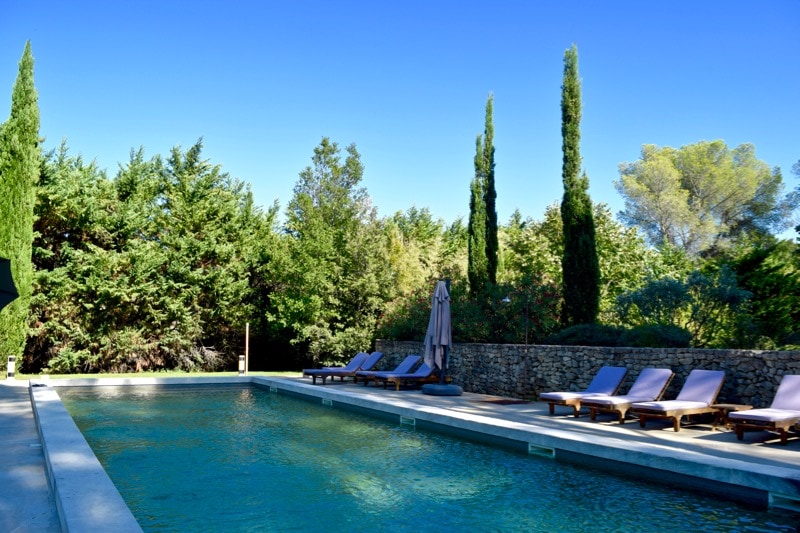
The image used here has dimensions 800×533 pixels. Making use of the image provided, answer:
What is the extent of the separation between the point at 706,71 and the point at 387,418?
20.2 m

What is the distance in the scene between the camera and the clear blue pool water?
5.07 m

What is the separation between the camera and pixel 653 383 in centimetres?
966

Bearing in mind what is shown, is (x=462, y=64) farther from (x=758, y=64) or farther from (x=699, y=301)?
(x=758, y=64)

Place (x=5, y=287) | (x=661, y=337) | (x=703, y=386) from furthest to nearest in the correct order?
(x=661, y=337) → (x=703, y=386) → (x=5, y=287)

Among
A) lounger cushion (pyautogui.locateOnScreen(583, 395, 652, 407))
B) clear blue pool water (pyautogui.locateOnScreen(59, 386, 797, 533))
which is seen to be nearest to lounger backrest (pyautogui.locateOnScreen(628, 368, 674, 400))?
lounger cushion (pyautogui.locateOnScreen(583, 395, 652, 407))

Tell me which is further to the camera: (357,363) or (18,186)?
(18,186)

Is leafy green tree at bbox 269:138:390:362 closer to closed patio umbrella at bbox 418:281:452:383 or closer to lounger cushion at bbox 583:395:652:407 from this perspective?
closed patio umbrella at bbox 418:281:452:383

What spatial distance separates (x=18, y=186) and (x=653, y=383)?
17547mm

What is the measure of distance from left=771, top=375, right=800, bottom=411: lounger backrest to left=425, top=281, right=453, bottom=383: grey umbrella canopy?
6204 millimetres

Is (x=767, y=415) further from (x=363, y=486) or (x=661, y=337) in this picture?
(x=363, y=486)

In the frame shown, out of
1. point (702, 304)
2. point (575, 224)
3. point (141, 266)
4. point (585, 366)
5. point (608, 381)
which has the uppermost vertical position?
point (575, 224)

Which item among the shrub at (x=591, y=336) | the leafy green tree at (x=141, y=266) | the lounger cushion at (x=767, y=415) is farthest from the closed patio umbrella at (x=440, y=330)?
the leafy green tree at (x=141, y=266)

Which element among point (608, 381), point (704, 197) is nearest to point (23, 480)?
point (608, 381)

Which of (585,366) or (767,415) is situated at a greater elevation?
(585,366)
